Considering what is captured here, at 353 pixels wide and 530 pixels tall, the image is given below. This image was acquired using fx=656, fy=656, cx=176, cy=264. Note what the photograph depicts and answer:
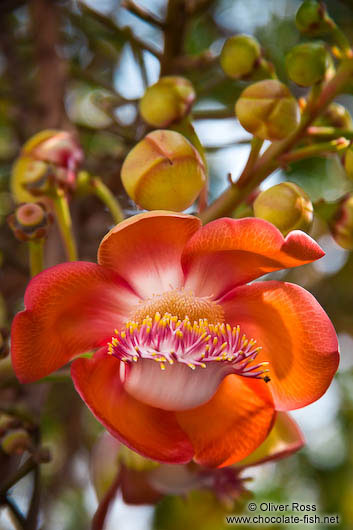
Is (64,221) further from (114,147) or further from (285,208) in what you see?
(114,147)

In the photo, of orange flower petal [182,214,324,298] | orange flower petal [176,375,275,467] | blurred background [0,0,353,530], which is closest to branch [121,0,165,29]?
blurred background [0,0,353,530]

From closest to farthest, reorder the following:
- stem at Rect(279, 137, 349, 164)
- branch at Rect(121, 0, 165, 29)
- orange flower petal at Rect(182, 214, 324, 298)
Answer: orange flower petal at Rect(182, 214, 324, 298) < stem at Rect(279, 137, 349, 164) < branch at Rect(121, 0, 165, 29)

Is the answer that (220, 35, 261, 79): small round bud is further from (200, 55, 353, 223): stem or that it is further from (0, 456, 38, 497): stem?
(0, 456, 38, 497): stem

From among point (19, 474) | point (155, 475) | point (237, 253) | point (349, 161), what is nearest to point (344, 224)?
point (349, 161)

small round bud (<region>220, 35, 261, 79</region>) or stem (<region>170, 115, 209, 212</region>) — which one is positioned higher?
small round bud (<region>220, 35, 261, 79</region>)

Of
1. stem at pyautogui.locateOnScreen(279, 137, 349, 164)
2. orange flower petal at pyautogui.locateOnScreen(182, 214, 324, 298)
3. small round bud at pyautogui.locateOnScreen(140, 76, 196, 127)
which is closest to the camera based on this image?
orange flower petal at pyautogui.locateOnScreen(182, 214, 324, 298)

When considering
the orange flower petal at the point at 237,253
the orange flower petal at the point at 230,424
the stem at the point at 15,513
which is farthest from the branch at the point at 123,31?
the stem at the point at 15,513

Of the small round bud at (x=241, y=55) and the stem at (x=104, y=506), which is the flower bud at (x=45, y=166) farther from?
the stem at (x=104, y=506)
